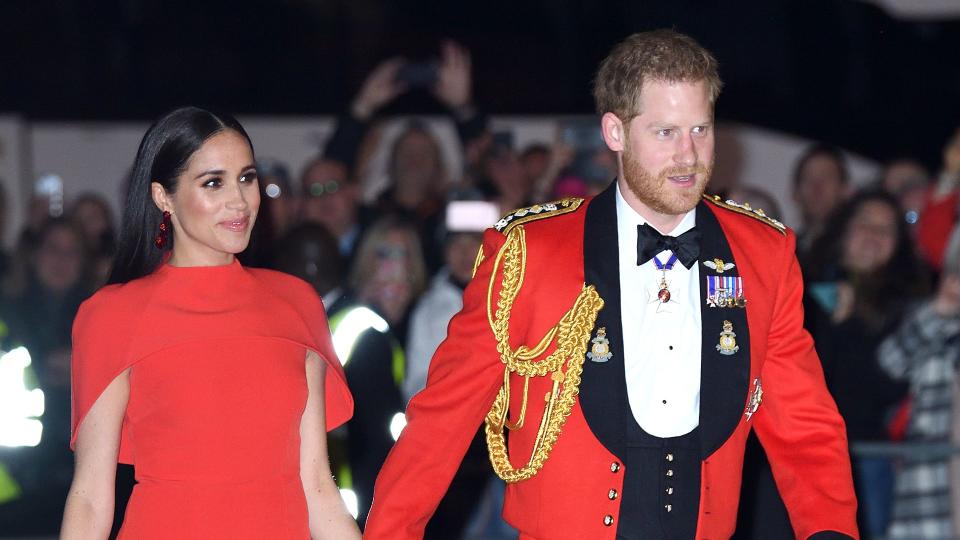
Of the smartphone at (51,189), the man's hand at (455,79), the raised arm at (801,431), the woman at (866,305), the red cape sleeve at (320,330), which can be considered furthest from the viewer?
the smartphone at (51,189)

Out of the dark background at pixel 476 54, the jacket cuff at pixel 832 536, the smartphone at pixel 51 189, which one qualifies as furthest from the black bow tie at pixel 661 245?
the smartphone at pixel 51 189

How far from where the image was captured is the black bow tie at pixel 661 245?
3648 millimetres

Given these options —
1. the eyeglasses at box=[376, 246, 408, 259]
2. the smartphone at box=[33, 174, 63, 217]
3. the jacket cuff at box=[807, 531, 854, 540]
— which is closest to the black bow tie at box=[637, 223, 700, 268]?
the jacket cuff at box=[807, 531, 854, 540]

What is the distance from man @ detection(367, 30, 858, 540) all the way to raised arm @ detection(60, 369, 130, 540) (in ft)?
2.21

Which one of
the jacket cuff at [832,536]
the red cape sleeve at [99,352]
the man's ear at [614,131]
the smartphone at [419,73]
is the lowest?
the jacket cuff at [832,536]

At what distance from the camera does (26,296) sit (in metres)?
7.78

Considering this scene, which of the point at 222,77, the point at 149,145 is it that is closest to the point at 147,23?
the point at 222,77

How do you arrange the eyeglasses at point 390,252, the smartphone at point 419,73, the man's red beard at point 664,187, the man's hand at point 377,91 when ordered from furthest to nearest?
the smartphone at point 419,73 → the man's hand at point 377,91 → the eyeglasses at point 390,252 → the man's red beard at point 664,187

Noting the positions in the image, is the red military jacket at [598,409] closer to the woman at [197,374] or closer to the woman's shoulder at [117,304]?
the woman at [197,374]

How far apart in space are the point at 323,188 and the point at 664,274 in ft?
14.5

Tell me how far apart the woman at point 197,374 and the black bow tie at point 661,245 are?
93cm

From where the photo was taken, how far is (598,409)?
3.56 m

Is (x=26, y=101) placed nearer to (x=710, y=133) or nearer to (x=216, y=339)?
(x=216, y=339)

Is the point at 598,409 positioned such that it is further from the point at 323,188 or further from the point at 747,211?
the point at 323,188
